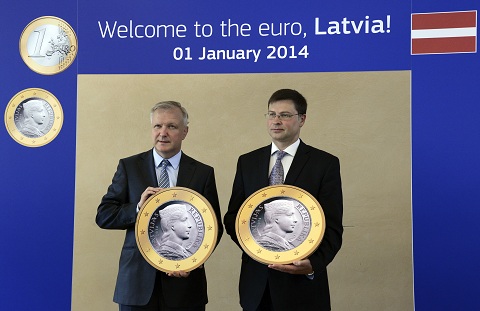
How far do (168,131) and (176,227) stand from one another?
480 millimetres

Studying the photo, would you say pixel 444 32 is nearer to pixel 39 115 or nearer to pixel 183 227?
pixel 183 227

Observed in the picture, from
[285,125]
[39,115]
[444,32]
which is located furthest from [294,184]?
[39,115]

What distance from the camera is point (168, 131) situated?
2998mm

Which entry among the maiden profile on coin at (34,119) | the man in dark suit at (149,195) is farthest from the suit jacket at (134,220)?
the maiden profile on coin at (34,119)

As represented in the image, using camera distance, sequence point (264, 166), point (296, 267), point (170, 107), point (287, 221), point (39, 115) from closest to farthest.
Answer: point (296, 267), point (287, 221), point (264, 166), point (170, 107), point (39, 115)

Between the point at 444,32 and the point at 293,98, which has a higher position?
the point at 444,32

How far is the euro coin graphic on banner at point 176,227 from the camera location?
9.18ft

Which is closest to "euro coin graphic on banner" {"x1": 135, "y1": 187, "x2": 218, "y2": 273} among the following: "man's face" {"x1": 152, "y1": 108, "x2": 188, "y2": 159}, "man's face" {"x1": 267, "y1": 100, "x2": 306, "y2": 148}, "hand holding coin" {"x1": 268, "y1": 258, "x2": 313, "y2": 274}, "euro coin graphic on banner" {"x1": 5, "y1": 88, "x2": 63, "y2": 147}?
"man's face" {"x1": 152, "y1": 108, "x2": 188, "y2": 159}

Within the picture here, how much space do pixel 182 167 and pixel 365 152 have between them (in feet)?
2.98

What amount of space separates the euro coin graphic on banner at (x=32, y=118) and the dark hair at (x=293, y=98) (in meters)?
1.22

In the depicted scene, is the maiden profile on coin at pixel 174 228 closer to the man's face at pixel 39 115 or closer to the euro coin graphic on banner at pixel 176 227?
the euro coin graphic on banner at pixel 176 227

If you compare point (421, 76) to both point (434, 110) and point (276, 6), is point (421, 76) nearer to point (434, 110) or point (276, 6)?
point (434, 110)

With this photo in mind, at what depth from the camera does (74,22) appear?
3348mm

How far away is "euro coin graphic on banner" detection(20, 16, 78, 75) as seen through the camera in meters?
3.35
